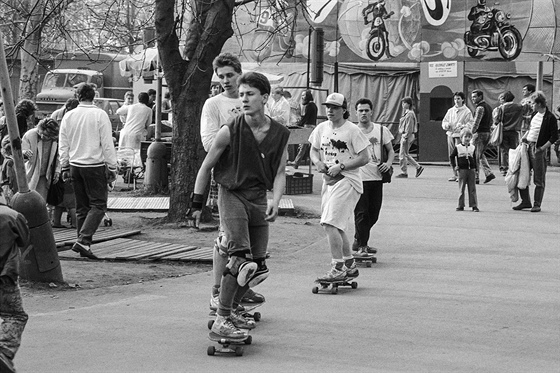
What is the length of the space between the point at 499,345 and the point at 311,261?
14.2 ft

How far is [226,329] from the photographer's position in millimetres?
6383

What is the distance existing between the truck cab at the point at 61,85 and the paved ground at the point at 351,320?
87.8ft

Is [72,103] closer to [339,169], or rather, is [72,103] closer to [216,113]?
[339,169]

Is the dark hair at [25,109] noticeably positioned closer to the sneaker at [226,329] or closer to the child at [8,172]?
the child at [8,172]

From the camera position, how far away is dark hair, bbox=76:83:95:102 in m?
11.1

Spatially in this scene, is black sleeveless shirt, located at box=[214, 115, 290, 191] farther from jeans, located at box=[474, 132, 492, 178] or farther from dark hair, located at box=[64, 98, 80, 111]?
jeans, located at box=[474, 132, 492, 178]

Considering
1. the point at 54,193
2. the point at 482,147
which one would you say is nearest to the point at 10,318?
the point at 54,193

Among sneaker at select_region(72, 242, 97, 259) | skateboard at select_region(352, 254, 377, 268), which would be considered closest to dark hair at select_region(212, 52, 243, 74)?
skateboard at select_region(352, 254, 377, 268)

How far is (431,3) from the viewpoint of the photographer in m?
29.2

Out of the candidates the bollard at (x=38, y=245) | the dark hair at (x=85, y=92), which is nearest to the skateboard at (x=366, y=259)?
the bollard at (x=38, y=245)

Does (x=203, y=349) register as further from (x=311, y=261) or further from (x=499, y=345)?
(x=311, y=261)

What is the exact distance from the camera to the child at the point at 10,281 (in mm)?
4945

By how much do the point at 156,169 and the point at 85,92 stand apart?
21.3 feet

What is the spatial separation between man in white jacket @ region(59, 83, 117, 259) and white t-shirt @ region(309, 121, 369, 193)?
2.80 meters
